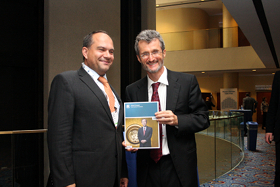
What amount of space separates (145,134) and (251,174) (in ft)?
14.6

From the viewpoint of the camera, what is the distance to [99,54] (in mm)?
1589

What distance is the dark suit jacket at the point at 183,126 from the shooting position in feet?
5.41

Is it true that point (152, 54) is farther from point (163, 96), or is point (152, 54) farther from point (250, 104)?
point (250, 104)

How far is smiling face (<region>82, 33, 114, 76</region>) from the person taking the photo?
5.22 ft

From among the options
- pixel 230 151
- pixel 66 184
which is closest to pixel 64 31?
pixel 66 184

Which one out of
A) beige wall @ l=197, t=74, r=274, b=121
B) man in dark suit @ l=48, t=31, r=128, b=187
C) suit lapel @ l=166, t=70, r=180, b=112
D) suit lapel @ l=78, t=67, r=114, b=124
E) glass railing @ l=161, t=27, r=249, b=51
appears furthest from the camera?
beige wall @ l=197, t=74, r=274, b=121

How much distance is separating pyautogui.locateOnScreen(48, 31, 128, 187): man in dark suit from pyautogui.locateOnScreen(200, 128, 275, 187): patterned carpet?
3.48 meters

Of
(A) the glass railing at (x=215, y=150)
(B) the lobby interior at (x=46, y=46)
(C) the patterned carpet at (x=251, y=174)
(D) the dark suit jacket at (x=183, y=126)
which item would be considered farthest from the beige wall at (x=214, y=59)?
(D) the dark suit jacket at (x=183, y=126)

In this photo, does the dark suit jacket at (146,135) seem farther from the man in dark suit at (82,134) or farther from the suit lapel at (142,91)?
the suit lapel at (142,91)

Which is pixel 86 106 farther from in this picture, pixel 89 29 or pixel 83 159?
pixel 89 29

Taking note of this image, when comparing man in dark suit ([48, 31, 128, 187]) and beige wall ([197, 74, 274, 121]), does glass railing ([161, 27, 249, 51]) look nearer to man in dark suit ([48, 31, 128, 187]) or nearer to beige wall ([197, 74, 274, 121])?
beige wall ([197, 74, 274, 121])

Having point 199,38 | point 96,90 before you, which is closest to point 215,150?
point 96,90

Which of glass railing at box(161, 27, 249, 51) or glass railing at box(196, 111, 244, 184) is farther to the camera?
glass railing at box(161, 27, 249, 51)
